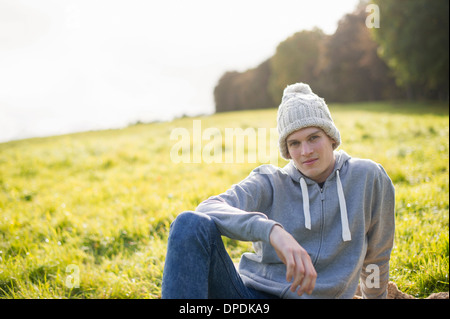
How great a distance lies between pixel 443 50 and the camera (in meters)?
19.2

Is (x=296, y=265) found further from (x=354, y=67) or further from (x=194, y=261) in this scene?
(x=354, y=67)

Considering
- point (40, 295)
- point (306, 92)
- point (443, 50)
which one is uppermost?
point (443, 50)

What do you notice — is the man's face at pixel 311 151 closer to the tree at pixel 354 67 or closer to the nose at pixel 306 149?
the nose at pixel 306 149

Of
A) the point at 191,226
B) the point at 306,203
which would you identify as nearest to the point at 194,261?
the point at 191,226

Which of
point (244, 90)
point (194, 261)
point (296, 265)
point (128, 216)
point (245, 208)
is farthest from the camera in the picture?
point (244, 90)

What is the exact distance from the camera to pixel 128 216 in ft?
16.4

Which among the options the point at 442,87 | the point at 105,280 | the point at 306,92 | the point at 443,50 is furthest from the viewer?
the point at 442,87

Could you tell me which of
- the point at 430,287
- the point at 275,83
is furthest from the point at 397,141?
the point at 275,83

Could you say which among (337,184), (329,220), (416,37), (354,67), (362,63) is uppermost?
(354,67)

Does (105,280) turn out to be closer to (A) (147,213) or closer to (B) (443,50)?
(A) (147,213)

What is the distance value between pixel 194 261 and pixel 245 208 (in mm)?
626
